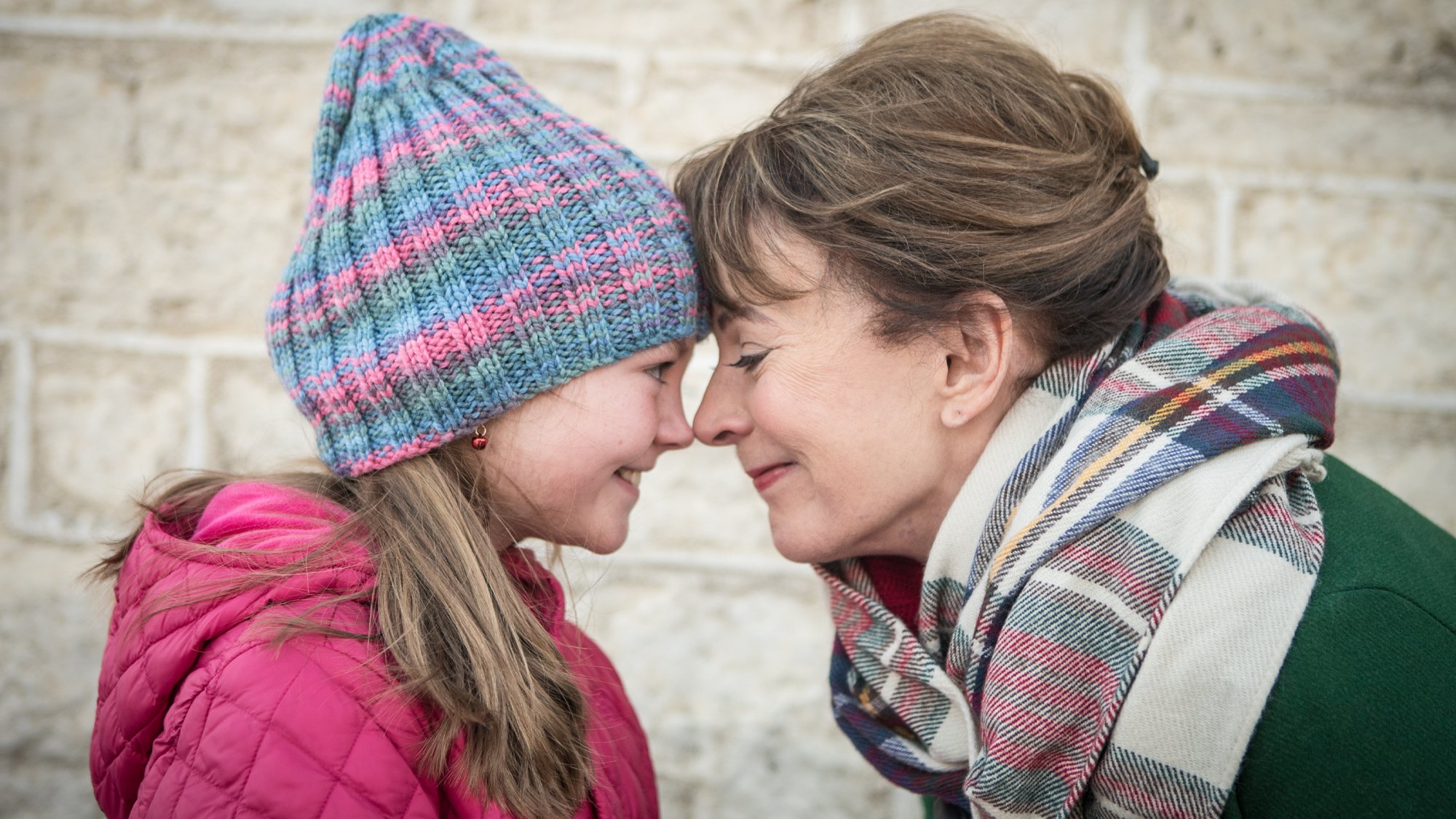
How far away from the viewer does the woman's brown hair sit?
164 centimetres

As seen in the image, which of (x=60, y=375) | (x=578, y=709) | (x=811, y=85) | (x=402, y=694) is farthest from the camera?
(x=60, y=375)

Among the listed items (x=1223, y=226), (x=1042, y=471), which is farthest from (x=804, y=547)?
(x=1223, y=226)

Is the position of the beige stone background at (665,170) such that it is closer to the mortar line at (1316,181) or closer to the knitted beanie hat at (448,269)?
the mortar line at (1316,181)

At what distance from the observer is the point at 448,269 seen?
60.8 inches

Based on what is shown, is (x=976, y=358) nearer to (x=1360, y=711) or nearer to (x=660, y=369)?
(x=660, y=369)

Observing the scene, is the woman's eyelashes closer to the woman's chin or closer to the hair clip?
the woman's chin

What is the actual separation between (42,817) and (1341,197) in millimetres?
3943

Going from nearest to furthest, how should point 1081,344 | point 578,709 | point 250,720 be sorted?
1. point 250,720
2. point 578,709
3. point 1081,344

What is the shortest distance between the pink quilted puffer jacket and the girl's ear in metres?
0.96

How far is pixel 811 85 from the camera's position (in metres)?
1.85

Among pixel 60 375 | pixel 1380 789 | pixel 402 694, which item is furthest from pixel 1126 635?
pixel 60 375

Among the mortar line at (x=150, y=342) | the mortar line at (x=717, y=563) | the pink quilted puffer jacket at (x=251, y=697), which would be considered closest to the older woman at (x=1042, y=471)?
the mortar line at (x=717, y=563)

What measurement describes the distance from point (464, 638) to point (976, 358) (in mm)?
1049

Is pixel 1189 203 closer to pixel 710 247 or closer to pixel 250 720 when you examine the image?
pixel 710 247
